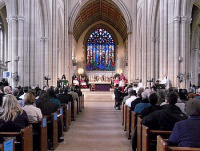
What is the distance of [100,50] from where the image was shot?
42.3 metres

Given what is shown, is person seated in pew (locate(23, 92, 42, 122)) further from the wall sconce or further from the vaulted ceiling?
the wall sconce

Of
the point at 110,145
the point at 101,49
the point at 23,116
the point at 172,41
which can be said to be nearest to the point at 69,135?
the point at 110,145

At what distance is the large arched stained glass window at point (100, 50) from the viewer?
4200 cm

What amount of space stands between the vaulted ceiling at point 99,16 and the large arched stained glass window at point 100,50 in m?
1.80

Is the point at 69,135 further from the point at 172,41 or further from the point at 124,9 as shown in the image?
the point at 124,9

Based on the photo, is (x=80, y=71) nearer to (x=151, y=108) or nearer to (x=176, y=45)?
(x=176, y=45)

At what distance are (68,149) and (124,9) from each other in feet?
78.4

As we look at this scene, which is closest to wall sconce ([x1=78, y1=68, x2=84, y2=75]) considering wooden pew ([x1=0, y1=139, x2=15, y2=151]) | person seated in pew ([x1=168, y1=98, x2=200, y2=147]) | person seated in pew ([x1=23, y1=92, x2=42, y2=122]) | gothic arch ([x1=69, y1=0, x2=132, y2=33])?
gothic arch ([x1=69, y1=0, x2=132, y2=33])

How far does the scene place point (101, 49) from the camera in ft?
139

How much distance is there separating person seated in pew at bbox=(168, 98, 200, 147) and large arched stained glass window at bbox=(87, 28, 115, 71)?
38.4 meters

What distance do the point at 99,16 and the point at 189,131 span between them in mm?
37380

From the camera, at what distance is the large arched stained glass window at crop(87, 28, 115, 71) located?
42000 mm

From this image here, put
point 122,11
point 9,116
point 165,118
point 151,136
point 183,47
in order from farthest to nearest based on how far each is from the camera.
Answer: point 122,11 → point 183,47 → point 151,136 → point 165,118 → point 9,116

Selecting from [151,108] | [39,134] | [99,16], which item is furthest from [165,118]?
[99,16]
